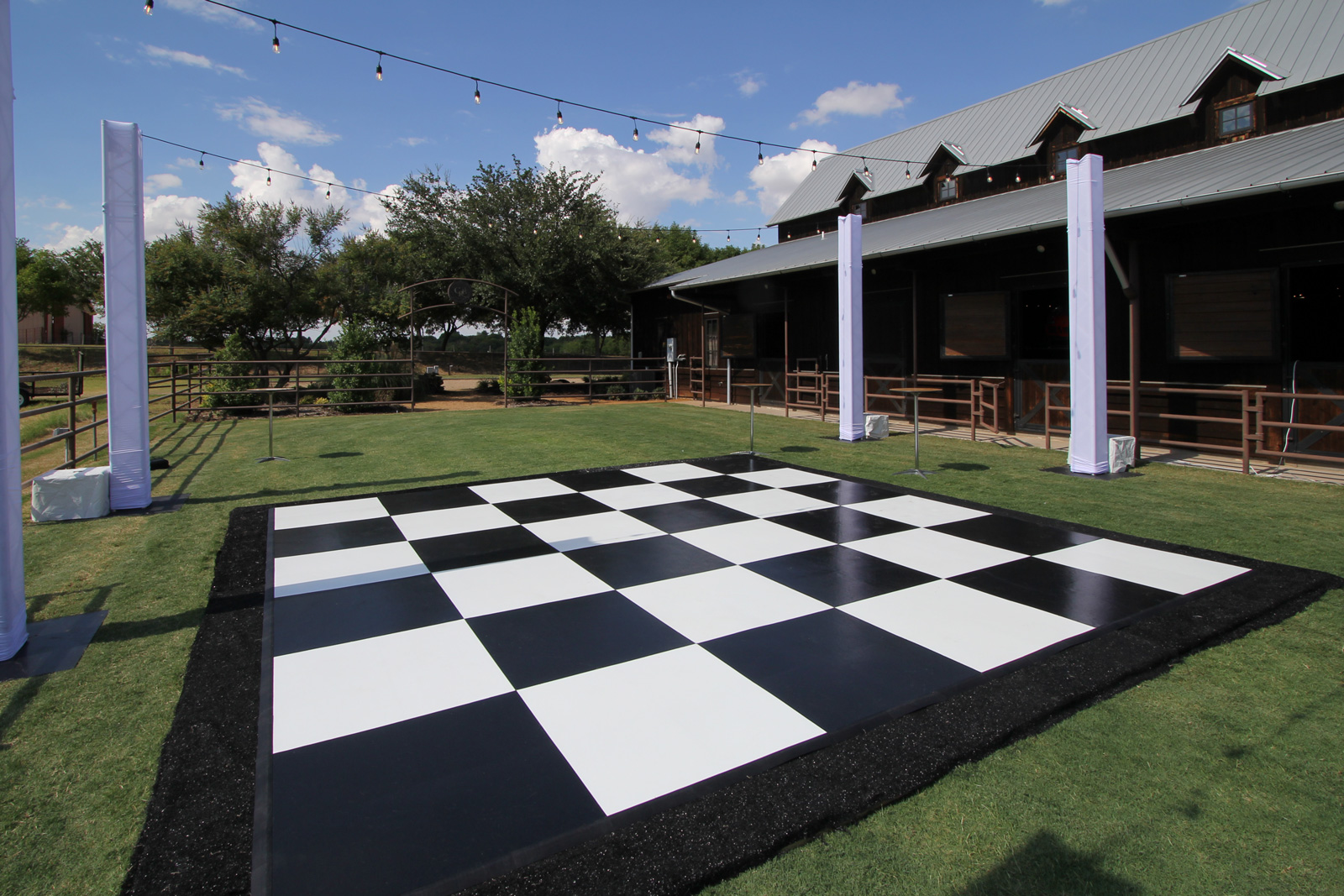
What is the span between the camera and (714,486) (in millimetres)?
5578

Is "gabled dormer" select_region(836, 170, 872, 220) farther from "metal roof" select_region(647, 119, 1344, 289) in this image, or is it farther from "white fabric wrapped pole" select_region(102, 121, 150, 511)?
"white fabric wrapped pole" select_region(102, 121, 150, 511)

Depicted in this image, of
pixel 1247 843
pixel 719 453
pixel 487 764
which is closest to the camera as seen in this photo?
pixel 1247 843

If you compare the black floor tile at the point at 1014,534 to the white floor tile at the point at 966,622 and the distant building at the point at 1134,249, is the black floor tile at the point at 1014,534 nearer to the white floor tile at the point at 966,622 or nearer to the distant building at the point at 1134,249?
the white floor tile at the point at 966,622

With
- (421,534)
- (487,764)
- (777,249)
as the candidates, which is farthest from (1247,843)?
(777,249)

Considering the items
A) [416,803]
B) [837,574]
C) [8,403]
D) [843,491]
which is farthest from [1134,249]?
[8,403]

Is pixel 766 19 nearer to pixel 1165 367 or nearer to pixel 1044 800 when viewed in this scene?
pixel 1165 367

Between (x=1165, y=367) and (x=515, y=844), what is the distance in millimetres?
8521

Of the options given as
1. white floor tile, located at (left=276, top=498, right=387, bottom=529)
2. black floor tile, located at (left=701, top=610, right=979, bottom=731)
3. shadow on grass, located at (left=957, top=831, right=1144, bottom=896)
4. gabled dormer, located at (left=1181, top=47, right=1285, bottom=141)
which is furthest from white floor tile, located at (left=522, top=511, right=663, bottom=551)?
gabled dormer, located at (left=1181, top=47, right=1285, bottom=141)

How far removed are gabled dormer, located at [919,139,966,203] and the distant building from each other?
45 mm

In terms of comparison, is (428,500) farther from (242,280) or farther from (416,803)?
(242,280)

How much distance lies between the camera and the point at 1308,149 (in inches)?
248

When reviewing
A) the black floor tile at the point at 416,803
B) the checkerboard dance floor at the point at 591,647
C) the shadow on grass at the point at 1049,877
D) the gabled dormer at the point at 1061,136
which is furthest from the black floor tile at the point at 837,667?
the gabled dormer at the point at 1061,136

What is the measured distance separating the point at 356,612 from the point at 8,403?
1487 millimetres

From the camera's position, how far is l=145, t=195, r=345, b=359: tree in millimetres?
17281
